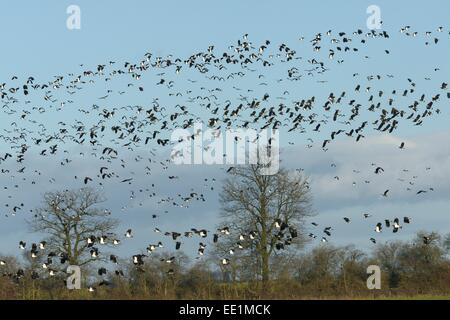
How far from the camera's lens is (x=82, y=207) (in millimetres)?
64750

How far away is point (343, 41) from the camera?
44.1 metres

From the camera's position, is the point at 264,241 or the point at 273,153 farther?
the point at 273,153

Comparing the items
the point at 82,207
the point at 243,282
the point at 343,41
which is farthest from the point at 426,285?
the point at 82,207

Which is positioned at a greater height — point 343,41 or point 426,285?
point 343,41

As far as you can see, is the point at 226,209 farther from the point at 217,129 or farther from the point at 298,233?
the point at 217,129
